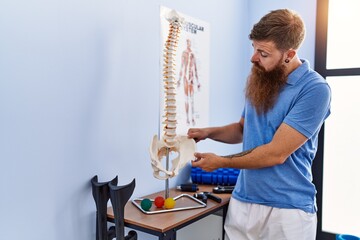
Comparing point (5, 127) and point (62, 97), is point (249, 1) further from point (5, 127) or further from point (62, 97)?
point (5, 127)

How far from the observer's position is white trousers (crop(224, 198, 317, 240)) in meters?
1.28

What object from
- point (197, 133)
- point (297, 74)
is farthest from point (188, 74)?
point (297, 74)

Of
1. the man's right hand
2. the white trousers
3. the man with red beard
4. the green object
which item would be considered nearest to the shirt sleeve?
the man with red beard

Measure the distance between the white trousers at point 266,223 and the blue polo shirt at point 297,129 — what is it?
1.2 inches

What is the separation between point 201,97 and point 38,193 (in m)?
1.14

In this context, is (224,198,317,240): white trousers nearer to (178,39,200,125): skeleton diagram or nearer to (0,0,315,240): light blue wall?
(0,0,315,240): light blue wall

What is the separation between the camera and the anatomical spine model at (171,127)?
4.45 feet

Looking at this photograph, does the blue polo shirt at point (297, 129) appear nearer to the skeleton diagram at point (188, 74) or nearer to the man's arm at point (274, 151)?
the man's arm at point (274, 151)

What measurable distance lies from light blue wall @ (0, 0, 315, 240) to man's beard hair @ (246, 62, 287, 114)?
0.52 m

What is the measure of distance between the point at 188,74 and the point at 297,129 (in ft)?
2.76

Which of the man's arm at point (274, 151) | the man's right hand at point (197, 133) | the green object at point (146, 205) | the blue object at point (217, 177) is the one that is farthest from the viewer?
the blue object at point (217, 177)

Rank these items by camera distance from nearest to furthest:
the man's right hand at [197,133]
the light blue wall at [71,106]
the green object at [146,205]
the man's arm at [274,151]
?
the light blue wall at [71,106], the man's arm at [274,151], the green object at [146,205], the man's right hand at [197,133]

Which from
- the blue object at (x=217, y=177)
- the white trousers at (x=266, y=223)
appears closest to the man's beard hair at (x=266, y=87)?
the white trousers at (x=266, y=223)

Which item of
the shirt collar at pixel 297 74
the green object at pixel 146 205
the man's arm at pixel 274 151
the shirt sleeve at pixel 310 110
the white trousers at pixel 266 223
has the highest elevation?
the shirt collar at pixel 297 74
